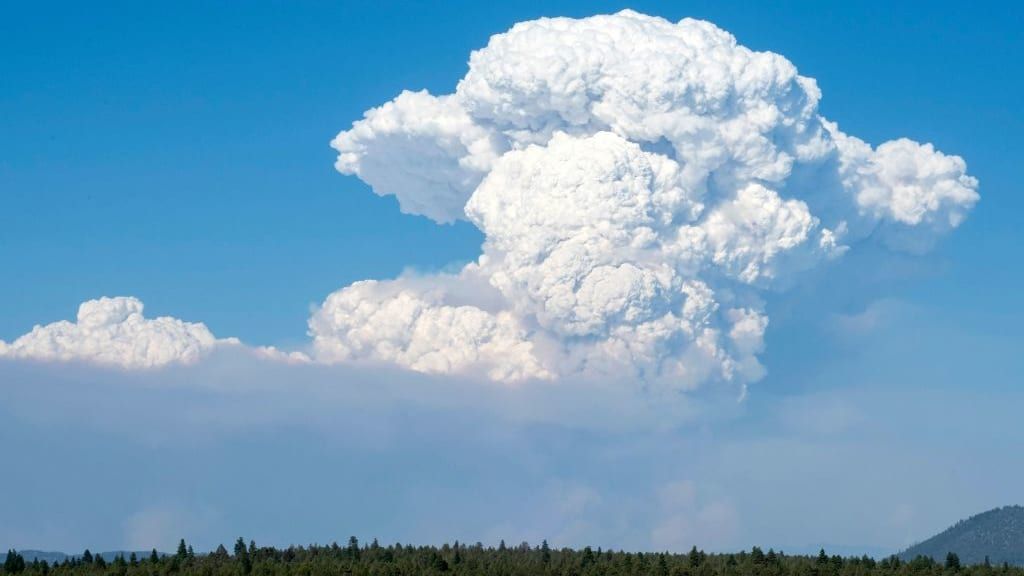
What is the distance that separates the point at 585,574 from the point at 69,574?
44.2 m

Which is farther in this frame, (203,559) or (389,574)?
(203,559)

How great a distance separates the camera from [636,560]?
154 meters

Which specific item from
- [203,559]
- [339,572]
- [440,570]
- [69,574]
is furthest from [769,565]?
[69,574]

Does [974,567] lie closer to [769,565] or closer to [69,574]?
[769,565]

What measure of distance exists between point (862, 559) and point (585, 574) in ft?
93.9

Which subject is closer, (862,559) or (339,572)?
(339,572)

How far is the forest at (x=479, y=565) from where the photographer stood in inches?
5507

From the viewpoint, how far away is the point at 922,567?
477ft

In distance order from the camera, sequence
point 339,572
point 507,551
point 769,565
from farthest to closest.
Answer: point 507,551 → point 769,565 → point 339,572

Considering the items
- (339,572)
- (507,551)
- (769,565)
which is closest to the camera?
(339,572)

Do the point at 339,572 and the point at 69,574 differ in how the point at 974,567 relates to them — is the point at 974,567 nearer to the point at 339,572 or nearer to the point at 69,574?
the point at 339,572

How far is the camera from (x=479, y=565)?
146 metres

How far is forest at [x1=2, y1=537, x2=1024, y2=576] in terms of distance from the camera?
139875mm

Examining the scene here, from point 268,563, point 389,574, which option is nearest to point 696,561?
point 389,574
